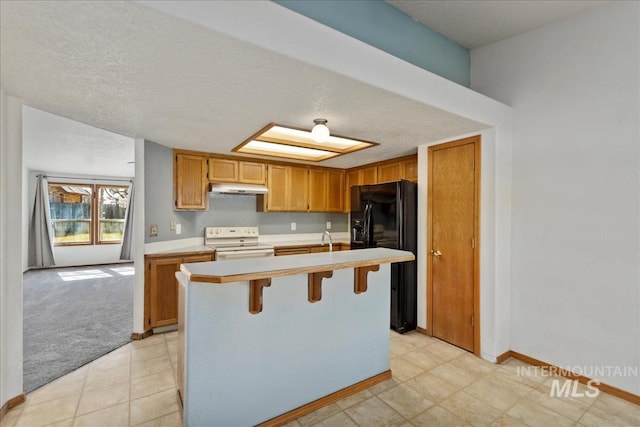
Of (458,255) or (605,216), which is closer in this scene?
(605,216)

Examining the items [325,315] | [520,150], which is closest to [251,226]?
[325,315]

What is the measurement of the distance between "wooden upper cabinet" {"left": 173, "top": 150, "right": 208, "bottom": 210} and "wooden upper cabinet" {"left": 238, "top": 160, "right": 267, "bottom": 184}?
0.47 metres

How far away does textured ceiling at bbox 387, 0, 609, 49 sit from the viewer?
245 centimetres

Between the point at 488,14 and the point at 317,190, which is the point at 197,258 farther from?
the point at 488,14

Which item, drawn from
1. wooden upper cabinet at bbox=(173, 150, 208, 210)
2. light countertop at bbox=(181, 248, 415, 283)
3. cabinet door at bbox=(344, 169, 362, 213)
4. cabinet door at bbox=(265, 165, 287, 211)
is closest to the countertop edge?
light countertop at bbox=(181, 248, 415, 283)

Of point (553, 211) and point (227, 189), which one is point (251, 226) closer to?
point (227, 189)

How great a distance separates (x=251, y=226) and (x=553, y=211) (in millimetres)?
3662

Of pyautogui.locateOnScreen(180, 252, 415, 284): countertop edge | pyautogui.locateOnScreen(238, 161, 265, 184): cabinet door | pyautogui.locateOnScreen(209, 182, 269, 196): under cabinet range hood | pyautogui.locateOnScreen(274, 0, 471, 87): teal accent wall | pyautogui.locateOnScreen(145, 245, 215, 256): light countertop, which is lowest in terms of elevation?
pyautogui.locateOnScreen(145, 245, 215, 256): light countertop

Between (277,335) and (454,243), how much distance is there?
2.11 metres

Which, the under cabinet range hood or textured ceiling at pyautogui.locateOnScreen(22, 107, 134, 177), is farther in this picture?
the under cabinet range hood

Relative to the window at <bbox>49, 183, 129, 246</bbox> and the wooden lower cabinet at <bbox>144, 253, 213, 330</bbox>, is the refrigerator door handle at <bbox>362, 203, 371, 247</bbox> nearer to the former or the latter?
the wooden lower cabinet at <bbox>144, 253, 213, 330</bbox>

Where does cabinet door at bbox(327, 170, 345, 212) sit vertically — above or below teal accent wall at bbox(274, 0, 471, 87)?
below

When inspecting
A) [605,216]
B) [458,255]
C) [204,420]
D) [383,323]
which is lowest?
[204,420]

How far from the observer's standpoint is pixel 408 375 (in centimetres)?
257
